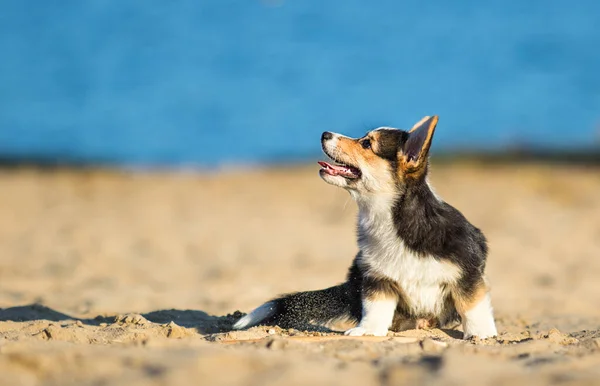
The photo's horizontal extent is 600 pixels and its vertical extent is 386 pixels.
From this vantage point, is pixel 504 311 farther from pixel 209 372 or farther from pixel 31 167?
pixel 31 167

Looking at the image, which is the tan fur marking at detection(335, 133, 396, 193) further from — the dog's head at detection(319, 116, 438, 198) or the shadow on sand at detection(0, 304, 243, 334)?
the shadow on sand at detection(0, 304, 243, 334)

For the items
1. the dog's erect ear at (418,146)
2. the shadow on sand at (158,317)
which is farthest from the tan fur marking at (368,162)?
the shadow on sand at (158,317)

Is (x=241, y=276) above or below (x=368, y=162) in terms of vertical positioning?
above

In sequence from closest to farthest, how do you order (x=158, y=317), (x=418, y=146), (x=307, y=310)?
(x=418, y=146)
(x=307, y=310)
(x=158, y=317)

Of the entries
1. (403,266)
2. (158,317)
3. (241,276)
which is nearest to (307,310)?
(403,266)

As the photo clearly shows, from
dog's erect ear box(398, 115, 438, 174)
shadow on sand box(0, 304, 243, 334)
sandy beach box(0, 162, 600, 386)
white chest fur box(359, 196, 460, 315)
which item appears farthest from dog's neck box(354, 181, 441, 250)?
shadow on sand box(0, 304, 243, 334)

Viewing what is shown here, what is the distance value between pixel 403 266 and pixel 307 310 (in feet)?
3.20

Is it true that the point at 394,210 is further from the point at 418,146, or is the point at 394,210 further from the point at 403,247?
the point at 418,146

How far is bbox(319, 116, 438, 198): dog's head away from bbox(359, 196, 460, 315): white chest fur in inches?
7.0

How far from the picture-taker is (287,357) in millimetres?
4332

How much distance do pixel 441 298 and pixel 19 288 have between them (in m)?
5.54

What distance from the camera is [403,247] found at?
5707 mm

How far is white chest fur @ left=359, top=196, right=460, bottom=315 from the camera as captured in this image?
5.61 m

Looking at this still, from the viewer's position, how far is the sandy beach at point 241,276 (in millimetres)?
4109
